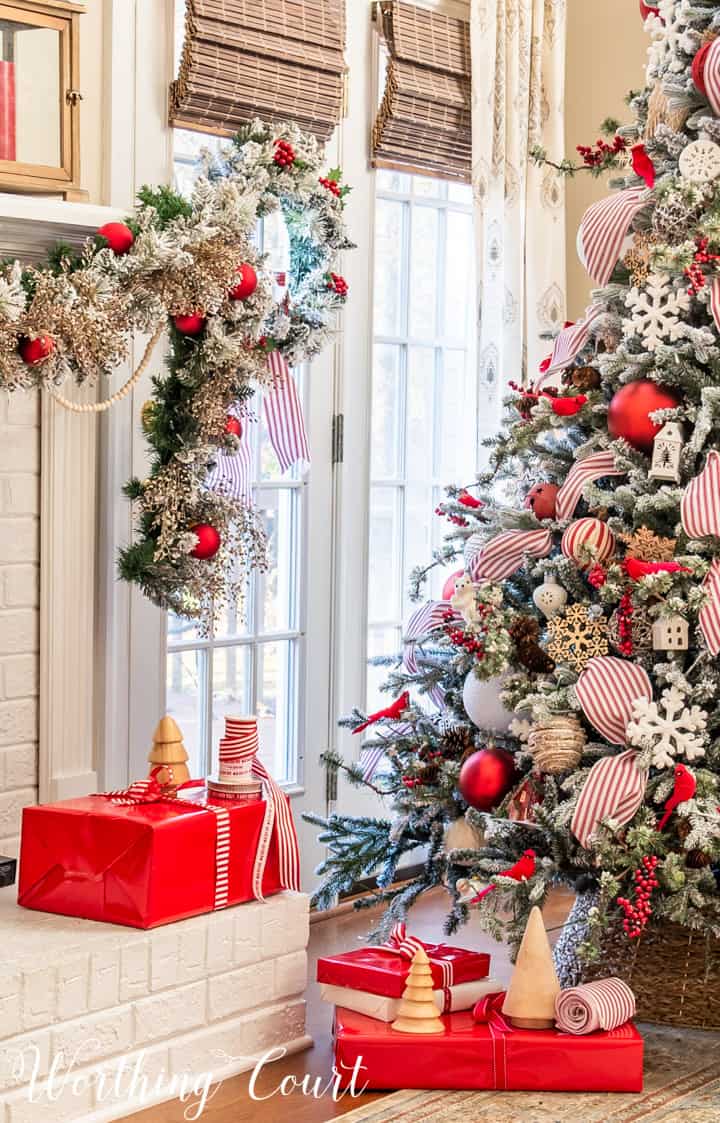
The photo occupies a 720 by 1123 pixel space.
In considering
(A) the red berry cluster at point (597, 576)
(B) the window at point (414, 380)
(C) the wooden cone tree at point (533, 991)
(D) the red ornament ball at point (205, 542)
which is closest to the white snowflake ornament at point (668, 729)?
(A) the red berry cluster at point (597, 576)

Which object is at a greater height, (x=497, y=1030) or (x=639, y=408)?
(x=639, y=408)

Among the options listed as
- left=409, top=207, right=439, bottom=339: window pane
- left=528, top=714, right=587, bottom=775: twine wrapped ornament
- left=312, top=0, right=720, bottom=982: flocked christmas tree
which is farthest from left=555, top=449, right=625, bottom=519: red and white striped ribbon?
left=409, top=207, right=439, bottom=339: window pane

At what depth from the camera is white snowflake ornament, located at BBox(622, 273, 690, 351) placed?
294 cm

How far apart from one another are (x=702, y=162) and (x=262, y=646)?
1566mm

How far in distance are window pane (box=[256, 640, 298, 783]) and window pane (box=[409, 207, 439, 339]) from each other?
0.98 meters

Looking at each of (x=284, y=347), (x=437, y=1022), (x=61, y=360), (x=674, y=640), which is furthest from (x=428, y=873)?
(x=61, y=360)

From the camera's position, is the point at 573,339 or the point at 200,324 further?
the point at 573,339

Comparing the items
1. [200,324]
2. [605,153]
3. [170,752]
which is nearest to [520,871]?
[170,752]

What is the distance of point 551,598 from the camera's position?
3.01 meters

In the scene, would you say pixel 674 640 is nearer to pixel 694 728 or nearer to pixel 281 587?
pixel 694 728

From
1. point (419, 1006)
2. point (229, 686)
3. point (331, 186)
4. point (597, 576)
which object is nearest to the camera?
point (419, 1006)

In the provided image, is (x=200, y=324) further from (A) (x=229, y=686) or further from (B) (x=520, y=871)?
(B) (x=520, y=871)

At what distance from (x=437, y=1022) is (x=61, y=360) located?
1348 millimetres

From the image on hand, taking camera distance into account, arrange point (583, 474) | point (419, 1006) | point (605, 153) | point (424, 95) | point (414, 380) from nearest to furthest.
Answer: point (419, 1006), point (583, 474), point (605, 153), point (424, 95), point (414, 380)
